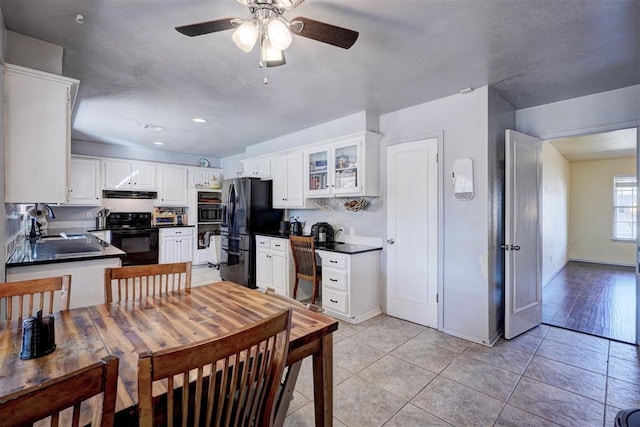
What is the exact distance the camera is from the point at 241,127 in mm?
4344

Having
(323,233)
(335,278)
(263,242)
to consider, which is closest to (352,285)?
(335,278)

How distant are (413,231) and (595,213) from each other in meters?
6.24

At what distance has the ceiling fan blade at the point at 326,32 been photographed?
4.89ft

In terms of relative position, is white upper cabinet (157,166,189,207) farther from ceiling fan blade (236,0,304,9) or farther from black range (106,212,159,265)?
ceiling fan blade (236,0,304,9)

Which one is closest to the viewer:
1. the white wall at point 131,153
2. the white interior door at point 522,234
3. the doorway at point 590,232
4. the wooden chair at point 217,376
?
the wooden chair at point 217,376

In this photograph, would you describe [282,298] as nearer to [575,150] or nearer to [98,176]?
[98,176]

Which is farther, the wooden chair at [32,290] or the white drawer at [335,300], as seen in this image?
the white drawer at [335,300]

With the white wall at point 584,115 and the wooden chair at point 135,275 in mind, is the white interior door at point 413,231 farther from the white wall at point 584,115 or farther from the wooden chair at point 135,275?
the wooden chair at point 135,275

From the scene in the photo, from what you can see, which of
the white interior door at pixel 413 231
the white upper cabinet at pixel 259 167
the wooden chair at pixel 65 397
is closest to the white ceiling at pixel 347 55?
the white interior door at pixel 413 231

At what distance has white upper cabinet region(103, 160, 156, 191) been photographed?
5473 millimetres

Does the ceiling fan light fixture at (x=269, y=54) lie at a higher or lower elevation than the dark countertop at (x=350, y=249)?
higher

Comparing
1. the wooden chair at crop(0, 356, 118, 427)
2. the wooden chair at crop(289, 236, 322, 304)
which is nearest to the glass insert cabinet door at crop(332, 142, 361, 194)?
the wooden chair at crop(289, 236, 322, 304)

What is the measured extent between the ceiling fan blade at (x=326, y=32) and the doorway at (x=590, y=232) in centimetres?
369

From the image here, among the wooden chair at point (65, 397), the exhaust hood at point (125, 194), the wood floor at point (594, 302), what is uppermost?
the exhaust hood at point (125, 194)
